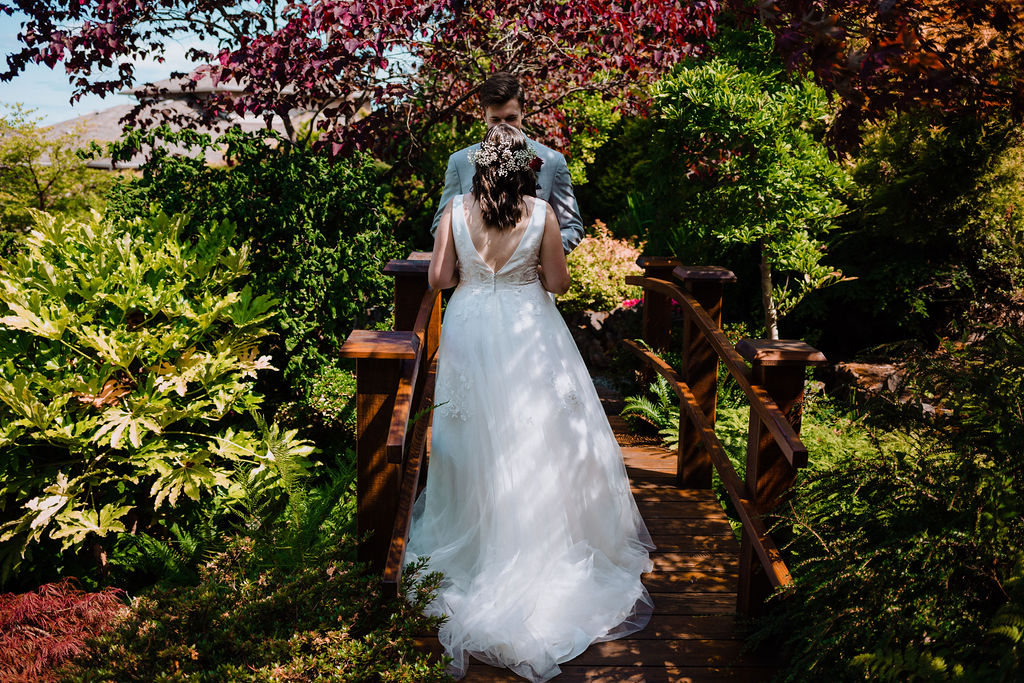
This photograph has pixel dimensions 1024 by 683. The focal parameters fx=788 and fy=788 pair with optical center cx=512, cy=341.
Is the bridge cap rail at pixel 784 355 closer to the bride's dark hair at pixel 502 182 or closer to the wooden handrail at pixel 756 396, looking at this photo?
the wooden handrail at pixel 756 396

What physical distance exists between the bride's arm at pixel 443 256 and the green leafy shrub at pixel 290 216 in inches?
91.8

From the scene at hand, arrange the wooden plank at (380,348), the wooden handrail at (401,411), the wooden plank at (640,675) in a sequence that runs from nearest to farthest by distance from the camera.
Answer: the wooden handrail at (401,411) < the wooden plank at (640,675) < the wooden plank at (380,348)

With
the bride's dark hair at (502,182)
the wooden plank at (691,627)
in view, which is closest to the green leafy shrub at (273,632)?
the wooden plank at (691,627)

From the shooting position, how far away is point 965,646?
79.7 inches

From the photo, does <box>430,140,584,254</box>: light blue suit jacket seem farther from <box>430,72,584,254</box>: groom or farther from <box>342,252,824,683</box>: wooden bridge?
<box>342,252,824,683</box>: wooden bridge

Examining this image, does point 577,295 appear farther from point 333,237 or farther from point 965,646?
point 965,646

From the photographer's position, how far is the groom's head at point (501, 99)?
12.7 ft

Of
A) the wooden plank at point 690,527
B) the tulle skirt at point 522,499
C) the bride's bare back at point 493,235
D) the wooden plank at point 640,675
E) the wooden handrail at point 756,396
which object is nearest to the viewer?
the wooden handrail at point 756,396

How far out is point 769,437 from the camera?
293cm

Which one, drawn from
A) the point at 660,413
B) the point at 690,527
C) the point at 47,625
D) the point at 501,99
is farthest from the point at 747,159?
the point at 47,625

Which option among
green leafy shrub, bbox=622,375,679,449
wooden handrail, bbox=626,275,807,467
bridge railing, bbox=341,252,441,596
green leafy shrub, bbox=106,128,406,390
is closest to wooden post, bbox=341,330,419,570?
bridge railing, bbox=341,252,441,596

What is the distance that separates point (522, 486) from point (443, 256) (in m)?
1.09

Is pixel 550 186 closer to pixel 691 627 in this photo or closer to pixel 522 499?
pixel 522 499

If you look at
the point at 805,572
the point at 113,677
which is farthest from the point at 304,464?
the point at 805,572
